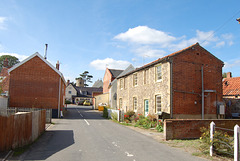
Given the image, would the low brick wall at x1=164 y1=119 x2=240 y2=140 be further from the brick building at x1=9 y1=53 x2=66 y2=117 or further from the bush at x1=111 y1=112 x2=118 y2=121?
the brick building at x1=9 y1=53 x2=66 y2=117

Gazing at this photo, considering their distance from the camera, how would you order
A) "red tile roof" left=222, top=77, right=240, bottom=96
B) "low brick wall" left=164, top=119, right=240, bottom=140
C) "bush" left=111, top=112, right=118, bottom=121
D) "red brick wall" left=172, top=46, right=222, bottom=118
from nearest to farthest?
"low brick wall" left=164, top=119, right=240, bottom=140
"red brick wall" left=172, top=46, right=222, bottom=118
"bush" left=111, top=112, right=118, bottom=121
"red tile roof" left=222, top=77, right=240, bottom=96

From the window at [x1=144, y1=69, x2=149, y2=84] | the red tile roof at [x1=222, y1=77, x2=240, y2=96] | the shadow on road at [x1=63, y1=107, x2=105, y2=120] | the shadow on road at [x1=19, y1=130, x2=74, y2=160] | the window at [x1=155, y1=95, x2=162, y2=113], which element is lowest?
the shadow on road at [x1=63, y1=107, x2=105, y2=120]

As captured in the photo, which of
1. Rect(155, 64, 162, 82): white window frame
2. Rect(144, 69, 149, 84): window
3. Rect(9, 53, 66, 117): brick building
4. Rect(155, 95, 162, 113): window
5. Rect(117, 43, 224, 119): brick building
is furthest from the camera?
Rect(9, 53, 66, 117): brick building

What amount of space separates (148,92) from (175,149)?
11.6m

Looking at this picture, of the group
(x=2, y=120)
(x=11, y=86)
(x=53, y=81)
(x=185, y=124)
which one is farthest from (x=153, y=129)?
(x=11, y=86)

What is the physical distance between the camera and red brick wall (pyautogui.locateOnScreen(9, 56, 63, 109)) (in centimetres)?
2509

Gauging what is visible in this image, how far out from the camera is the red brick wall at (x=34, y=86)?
25.1 meters

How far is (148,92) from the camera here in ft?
68.3

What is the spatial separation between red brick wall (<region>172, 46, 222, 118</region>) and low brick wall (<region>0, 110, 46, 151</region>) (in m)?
11.2

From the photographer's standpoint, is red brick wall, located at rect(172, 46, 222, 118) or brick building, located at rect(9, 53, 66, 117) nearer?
red brick wall, located at rect(172, 46, 222, 118)

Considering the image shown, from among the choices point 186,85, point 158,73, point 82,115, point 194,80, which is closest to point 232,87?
point 194,80

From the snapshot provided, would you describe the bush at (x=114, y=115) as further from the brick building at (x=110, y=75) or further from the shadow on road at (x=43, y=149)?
the brick building at (x=110, y=75)

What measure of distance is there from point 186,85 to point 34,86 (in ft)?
59.8

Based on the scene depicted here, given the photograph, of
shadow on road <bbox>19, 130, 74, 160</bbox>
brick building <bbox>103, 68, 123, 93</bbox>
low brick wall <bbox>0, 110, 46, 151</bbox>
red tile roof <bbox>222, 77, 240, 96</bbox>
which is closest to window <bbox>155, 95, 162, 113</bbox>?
red tile roof <bbox>222, 77, 240, 96</bbox>
